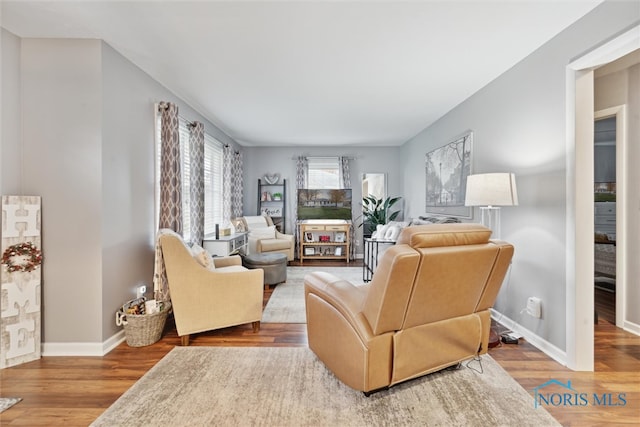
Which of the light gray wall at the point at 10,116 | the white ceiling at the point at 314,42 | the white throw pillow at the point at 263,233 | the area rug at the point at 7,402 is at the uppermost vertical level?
the white ceiling at the point at 314,42

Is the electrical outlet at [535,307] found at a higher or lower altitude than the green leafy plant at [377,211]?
lower

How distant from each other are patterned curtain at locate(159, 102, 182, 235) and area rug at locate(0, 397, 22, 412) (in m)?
1.62

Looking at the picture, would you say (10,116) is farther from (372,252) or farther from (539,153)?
(539,153)

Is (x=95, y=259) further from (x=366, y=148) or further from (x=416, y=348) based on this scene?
(x=366, y=148)

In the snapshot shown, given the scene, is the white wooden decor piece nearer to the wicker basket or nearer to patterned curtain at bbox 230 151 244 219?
the wicker basket

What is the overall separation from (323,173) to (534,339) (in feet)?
16.5

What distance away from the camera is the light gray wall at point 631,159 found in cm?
284

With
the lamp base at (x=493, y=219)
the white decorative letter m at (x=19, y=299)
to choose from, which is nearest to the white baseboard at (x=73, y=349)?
the white decorative letter m at (x=19, y=299)

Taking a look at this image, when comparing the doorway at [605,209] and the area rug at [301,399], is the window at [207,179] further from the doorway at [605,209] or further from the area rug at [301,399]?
the doorway at [605,209]

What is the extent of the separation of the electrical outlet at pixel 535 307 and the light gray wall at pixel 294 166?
432 cm

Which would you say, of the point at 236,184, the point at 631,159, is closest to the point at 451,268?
the point at 631,159

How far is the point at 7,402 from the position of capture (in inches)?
72.8

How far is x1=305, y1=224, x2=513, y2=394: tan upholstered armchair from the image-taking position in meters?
1.66

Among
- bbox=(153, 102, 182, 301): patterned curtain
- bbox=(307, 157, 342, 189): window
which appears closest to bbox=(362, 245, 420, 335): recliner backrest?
bbox=(153, 102, 182, 301): patterned curtain
